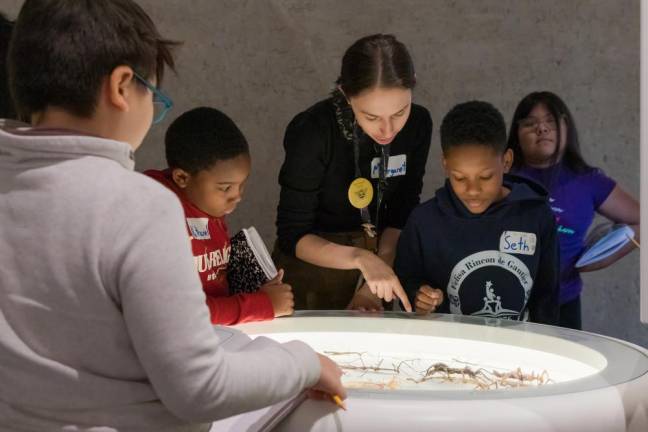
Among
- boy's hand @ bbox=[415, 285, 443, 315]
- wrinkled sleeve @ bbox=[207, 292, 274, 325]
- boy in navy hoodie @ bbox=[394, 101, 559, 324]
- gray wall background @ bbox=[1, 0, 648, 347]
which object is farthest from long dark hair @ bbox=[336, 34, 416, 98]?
gray wall background @ bbox=[1, 0, 648, 347]

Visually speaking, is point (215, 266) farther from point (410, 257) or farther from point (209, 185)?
point (410, 257)

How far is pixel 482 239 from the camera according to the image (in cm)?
296

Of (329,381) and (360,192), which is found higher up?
(360,192)

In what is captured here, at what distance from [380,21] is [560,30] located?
3.07ft

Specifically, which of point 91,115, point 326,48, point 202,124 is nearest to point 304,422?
point 91,115

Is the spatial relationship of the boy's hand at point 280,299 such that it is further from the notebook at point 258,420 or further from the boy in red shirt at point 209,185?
the notebook at point 258,420

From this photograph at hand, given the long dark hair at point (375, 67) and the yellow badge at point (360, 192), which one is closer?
the long dark hair at point (375, 67)

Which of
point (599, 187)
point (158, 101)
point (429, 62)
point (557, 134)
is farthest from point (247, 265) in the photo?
point (429, 62)

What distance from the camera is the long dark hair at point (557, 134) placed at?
12.4 ft

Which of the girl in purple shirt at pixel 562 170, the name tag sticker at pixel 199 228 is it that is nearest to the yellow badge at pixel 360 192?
the name tag sticker at pixel 199 228

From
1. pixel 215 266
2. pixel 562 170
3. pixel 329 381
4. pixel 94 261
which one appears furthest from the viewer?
pixel 562 170

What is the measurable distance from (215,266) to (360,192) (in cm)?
59

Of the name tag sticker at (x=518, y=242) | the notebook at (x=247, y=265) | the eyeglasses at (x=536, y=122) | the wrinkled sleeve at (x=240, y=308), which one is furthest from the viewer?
the eyeglasses at (x=536, y=122)

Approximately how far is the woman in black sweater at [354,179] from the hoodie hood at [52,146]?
62.8 inches
